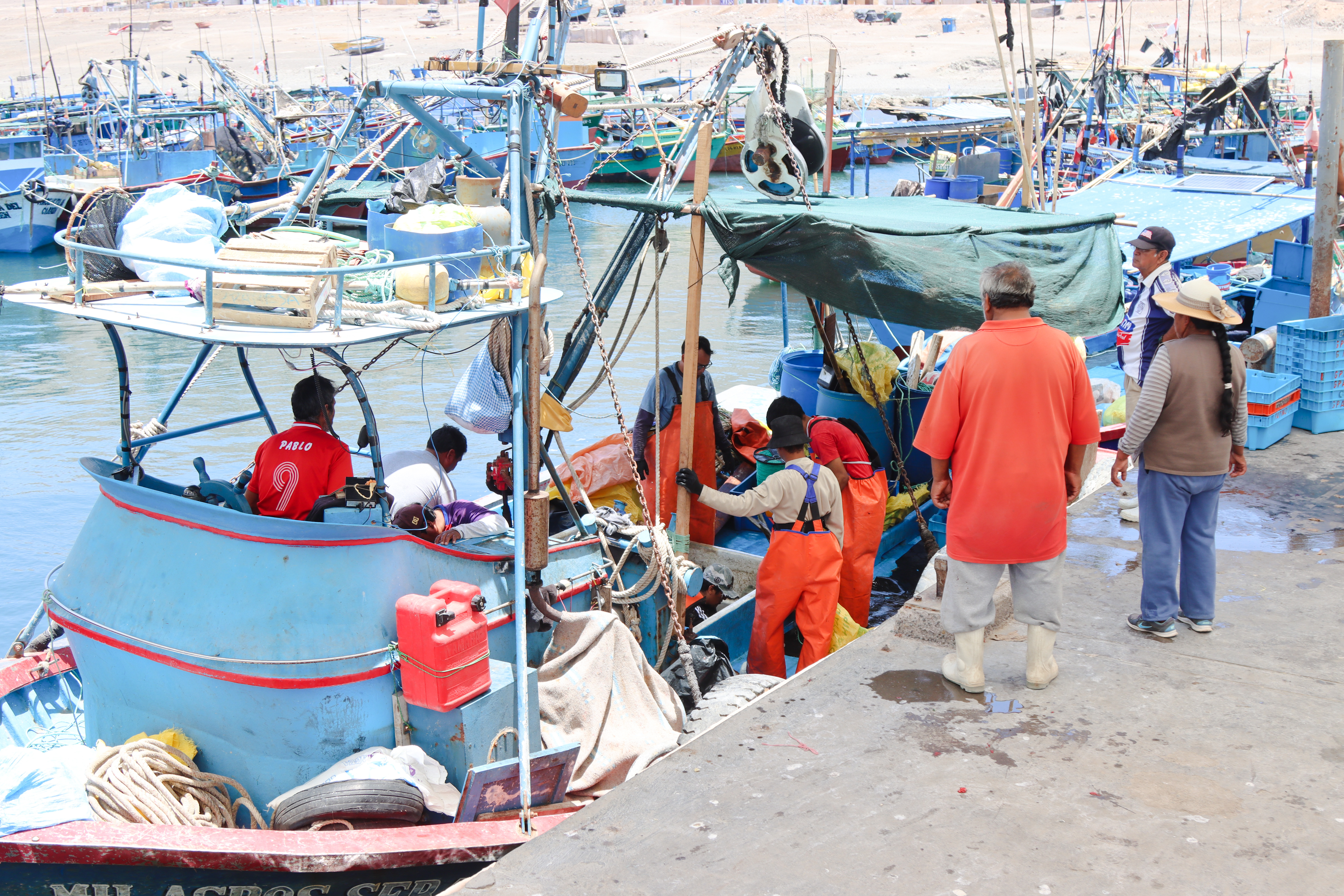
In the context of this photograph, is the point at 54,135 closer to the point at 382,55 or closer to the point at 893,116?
the point at 893,116

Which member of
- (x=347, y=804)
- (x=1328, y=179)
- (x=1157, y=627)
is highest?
(x=1328, y=179)

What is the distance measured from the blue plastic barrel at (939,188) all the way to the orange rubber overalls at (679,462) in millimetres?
15214

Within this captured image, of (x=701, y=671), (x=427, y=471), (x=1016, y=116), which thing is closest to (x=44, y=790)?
(x=427, y=471)

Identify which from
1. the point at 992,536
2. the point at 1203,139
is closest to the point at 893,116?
the point at 1203,139

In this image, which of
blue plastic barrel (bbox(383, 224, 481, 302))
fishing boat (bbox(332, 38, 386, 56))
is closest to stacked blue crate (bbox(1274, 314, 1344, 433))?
blue plastic barrel (bbox(383, 224, 481, 302))

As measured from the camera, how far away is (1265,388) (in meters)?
7.10

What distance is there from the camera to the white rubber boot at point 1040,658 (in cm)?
414

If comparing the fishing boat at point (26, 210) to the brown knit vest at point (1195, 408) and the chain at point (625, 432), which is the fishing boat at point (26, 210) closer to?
the chain at point (625, 432)

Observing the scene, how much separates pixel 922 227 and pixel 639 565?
242 centimetres

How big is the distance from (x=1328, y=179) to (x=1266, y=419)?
71.3 inches

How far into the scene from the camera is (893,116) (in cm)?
3956

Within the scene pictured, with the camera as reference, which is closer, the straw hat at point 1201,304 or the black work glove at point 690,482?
the straw hat at point 1201,304

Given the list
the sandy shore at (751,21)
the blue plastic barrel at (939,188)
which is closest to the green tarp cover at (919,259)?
the blue plastic barrel at (939,188)

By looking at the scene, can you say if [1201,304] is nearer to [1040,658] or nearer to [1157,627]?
[1157,627]
